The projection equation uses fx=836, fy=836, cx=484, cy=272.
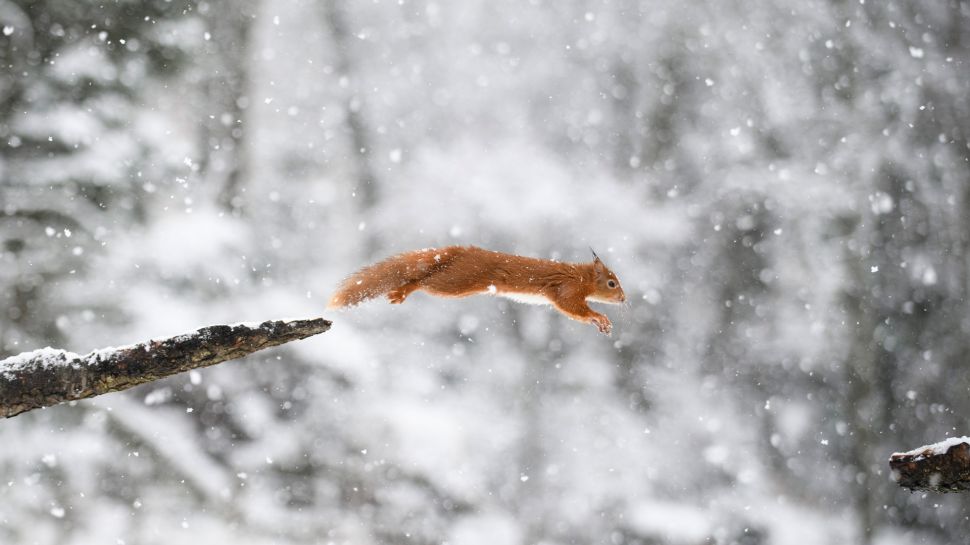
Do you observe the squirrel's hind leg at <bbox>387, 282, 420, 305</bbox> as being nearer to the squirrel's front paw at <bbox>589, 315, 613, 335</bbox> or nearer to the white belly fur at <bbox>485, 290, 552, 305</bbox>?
the white belly fur at <bbox>485, 290, 552, 305</bbox>

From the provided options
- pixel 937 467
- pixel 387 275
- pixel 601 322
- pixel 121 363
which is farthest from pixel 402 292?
pixel 937 467

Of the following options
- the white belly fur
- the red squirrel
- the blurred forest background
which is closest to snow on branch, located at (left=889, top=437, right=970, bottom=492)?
the red squirrel

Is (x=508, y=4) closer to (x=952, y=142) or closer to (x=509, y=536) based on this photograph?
(x=952, y=142)

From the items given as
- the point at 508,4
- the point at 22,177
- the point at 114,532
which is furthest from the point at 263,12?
the point at 114,532

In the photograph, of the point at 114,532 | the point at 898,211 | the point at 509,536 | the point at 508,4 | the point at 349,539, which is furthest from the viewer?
the point at 508,4

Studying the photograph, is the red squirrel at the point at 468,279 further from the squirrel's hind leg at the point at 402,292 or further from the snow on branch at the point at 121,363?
the snow on branch at the point at 121,363

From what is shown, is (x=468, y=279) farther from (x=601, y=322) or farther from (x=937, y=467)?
(x=937, y=467)

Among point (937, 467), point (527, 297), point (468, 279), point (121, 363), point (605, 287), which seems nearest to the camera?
point (937, 467)
